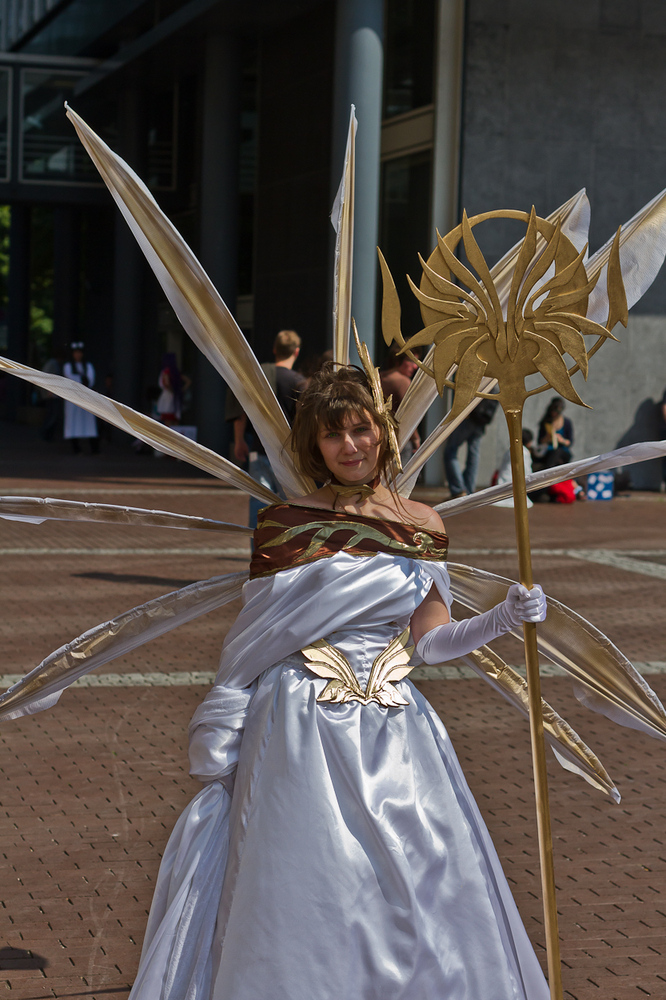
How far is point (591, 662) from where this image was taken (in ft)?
9.46

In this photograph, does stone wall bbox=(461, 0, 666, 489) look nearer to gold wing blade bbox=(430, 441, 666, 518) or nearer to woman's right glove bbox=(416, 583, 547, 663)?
gold wing blade bbox=(430, 441, 666, 518)

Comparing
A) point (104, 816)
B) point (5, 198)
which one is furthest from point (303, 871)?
point (5, 198)

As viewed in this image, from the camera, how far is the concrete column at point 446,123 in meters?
16.7

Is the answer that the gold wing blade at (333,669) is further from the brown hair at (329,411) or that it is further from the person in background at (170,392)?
the person in background at (170,392)

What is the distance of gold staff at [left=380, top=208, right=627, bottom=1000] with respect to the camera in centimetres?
234

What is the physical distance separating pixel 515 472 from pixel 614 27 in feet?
55.0

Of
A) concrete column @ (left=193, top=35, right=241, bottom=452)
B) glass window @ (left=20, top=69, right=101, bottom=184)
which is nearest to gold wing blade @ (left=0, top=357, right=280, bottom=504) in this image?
concrete column @ (left=193, top=35, right=241, bottom=452)

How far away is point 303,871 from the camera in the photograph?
245 cm

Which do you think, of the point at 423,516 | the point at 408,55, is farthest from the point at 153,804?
the point at 408,55

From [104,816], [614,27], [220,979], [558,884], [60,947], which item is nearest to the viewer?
[220,979]

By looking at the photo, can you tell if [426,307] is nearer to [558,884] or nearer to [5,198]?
[558,884]

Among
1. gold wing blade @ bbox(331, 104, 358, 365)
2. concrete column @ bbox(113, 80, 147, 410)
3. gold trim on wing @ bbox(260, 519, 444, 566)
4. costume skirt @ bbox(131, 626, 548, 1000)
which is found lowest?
costume skirt @ bbox(131, 626, 548, 1000)

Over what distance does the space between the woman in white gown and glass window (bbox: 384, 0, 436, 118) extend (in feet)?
51.3

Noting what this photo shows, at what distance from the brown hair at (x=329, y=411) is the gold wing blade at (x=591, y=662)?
1.30ft
